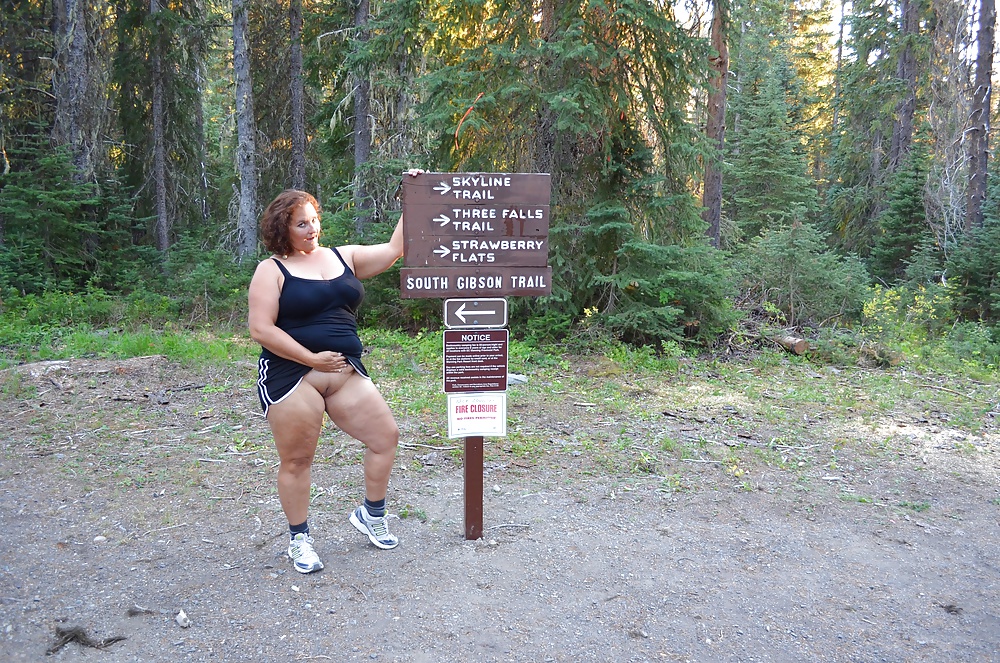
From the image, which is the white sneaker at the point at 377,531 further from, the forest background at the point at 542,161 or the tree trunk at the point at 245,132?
the tree trunk at the point at 245,132

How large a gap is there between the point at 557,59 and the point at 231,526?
6.93 metres

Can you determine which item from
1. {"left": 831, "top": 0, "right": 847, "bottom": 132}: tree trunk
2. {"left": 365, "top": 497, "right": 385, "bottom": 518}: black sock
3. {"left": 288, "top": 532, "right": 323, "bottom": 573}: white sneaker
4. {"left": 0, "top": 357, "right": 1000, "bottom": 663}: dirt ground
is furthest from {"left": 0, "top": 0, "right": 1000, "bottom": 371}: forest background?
{"left": 288, "top": 532, "right": 323, "bottom": 573}: white sneaker

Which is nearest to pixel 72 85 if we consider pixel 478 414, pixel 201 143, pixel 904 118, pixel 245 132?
pixel 245 132

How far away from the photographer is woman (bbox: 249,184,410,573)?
11.4ft

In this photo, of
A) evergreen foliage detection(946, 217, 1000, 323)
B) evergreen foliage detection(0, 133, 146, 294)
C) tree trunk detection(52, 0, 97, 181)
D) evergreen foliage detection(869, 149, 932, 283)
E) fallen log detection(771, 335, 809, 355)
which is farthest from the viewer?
evergreen foliage detection(869, 149, 932, 283)

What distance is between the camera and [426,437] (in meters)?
6.22

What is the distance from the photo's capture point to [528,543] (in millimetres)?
4195

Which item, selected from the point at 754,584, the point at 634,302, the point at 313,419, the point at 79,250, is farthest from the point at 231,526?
the point at 79,250

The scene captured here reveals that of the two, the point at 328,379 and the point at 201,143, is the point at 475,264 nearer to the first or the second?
the point at 328,379

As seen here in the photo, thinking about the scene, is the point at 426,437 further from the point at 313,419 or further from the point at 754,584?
the point at 754,584

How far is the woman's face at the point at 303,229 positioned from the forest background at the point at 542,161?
5.38 m

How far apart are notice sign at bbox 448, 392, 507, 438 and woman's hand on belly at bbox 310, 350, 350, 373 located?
0.73m

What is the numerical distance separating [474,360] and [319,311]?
0.95 metres

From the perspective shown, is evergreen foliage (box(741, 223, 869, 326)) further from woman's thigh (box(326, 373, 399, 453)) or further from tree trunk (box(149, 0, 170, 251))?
tree trunk (box(149, 0, 170, 251))
